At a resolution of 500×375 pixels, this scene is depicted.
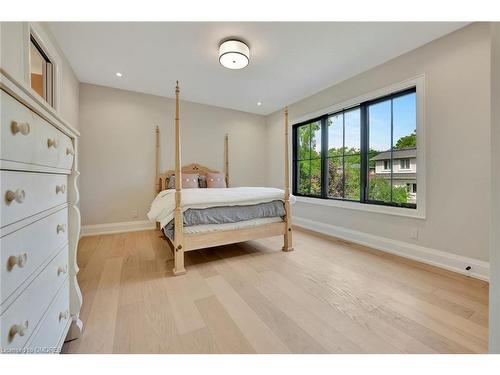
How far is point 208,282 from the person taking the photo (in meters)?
1.82

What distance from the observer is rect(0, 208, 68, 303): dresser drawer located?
56 centimetres

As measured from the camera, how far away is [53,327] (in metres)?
0.87

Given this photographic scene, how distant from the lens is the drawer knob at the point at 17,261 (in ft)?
1.90

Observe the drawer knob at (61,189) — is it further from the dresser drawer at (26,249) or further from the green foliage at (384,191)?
the green foliage at (384,191)

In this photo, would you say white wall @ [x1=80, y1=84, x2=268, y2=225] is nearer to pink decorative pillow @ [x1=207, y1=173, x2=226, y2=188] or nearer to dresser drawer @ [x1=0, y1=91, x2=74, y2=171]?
pink decorative pillow @ [x1=207, y1=173, x2=226, y2=188]

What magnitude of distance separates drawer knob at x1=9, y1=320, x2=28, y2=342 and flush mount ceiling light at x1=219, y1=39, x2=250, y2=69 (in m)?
2.40

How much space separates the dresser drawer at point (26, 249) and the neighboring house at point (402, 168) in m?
3.02

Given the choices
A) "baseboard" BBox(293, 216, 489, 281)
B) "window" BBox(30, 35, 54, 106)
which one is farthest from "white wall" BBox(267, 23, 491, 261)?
"window" BBox(30, 35, 54, 106)

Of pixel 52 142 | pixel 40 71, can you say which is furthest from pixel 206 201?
pixel 40 71

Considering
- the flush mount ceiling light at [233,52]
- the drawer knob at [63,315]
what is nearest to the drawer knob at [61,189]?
the drawer knob at [63,315]

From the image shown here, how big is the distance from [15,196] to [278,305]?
58.3 inches

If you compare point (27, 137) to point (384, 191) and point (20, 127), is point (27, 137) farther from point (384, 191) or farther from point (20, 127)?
point (384, 191)

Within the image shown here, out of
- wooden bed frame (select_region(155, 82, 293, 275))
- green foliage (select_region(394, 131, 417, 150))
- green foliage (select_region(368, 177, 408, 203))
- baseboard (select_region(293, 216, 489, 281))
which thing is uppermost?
green foliage (select_region(394, 131, 417, 150))
